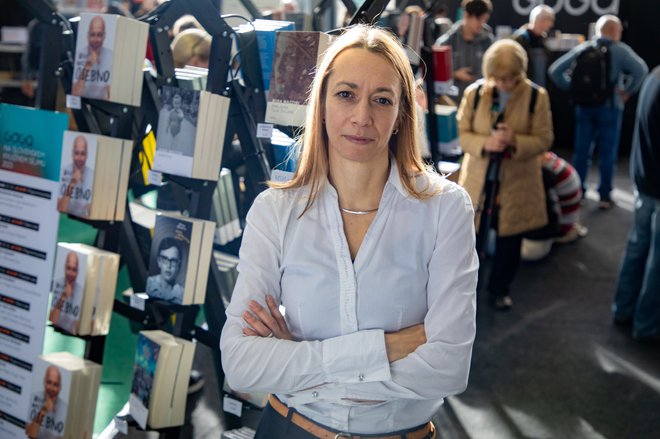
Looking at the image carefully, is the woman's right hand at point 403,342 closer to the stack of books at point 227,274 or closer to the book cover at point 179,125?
the book cover at point 179,125

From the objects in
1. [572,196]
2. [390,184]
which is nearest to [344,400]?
[390,184]

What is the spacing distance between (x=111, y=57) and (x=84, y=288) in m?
0.80

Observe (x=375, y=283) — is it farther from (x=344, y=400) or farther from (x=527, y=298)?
(x=527, y=298)

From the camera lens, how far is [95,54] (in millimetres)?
2691

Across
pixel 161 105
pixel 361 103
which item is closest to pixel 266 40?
pixel 161 105

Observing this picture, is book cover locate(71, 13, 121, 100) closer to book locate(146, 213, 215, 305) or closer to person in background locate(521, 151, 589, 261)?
book locate(146, 213, 215, 305)

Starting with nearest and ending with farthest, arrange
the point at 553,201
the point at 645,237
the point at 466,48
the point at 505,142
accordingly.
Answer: the point at 505,142
the point at 645,237
the point at 553,201
the point at 466,48

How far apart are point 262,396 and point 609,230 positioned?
4821mm

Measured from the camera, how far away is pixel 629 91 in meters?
7.30

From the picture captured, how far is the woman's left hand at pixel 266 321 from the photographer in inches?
68.2

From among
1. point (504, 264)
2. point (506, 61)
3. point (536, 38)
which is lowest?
point (504, 264)

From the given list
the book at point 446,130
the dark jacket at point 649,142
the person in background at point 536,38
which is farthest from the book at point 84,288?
the person in background at point 536,38

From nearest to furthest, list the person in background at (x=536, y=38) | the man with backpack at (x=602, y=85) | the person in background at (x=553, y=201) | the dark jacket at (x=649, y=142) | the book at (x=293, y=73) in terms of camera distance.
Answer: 1. the book at (x=293, y=73)
2. the dark jacket at (x=649, y=142)
3. the person in background at (x=553, y=201)
4. the man with backpack at (x=602, y=85)
5. the person in background at (x=536, y=38)

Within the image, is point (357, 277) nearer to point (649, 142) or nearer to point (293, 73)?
point (293, 73)
